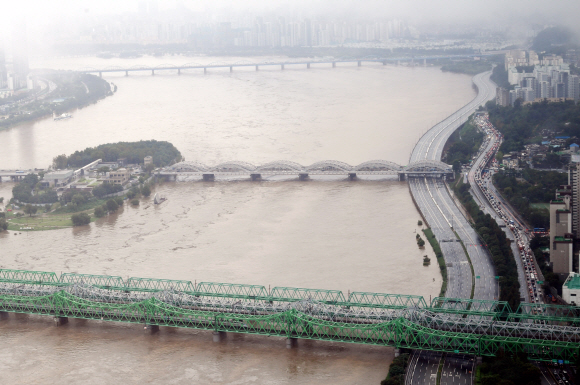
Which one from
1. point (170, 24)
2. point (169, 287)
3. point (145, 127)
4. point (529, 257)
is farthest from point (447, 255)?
point (170, 24)

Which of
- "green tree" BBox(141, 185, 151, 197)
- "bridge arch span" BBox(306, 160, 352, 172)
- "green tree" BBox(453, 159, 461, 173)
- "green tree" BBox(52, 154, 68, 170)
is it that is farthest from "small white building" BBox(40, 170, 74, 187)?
"green tree" BBox(453, 159, 461, 173)

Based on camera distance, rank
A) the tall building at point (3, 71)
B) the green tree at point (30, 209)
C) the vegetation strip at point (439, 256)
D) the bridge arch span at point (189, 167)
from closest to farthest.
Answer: the vegetation strip at point (439, 256)
the green tree at point (30, 209)
the bridge arch span at point (189, 167)
the tall building at point (3, 71)

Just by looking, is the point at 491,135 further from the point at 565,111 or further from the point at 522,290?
the point at 522,290

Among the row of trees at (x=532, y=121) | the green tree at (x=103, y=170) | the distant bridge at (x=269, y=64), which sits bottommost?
the green tree at (x=103, y=170)

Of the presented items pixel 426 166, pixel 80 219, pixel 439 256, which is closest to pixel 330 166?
pixel 426 166

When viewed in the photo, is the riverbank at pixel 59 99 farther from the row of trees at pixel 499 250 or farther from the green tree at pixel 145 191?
the row of trees at pixel 499 250

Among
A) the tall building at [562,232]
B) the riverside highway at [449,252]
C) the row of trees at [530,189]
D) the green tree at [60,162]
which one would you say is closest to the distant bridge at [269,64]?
the green tree at [60,162]

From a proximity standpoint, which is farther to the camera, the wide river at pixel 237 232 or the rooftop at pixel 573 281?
the rooftop at pixel 573 281
